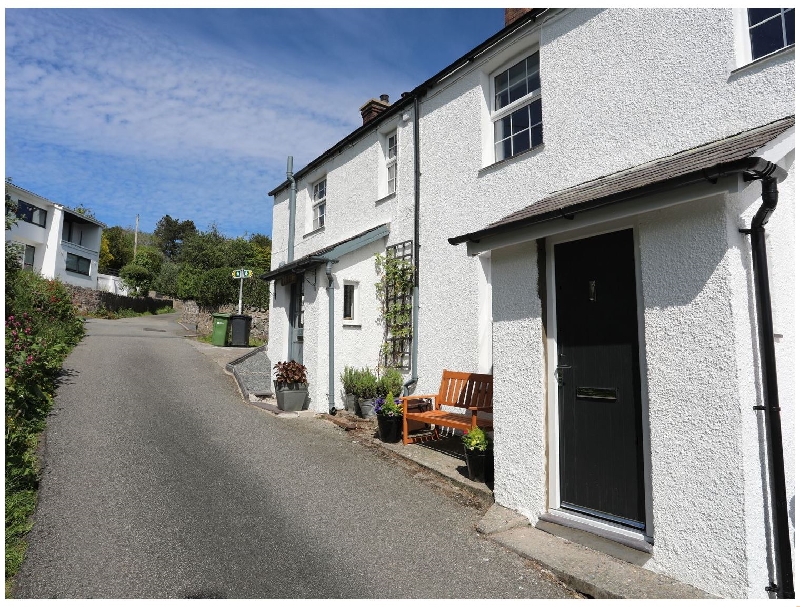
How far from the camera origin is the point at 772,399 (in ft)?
11.0

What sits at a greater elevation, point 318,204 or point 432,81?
point 432,81

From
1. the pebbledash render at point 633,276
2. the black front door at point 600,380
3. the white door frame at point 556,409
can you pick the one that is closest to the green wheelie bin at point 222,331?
the pebbledash render at point 633,276

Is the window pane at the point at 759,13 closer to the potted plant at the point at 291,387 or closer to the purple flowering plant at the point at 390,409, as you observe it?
the purple flowering plant at the point at 390,409

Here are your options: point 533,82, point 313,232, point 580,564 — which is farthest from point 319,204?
point 580,564

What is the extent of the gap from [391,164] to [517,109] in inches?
126

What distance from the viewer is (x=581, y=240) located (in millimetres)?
4695

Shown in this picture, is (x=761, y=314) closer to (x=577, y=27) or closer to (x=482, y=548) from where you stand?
(x=482, y=548)

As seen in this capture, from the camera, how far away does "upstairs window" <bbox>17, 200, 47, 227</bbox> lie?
3107cm

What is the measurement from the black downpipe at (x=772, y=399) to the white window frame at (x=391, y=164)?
7038mm

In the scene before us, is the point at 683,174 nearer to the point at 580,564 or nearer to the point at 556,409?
the point at 556,409

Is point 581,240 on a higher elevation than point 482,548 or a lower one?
higher

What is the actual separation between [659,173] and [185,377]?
10617 millimetres
